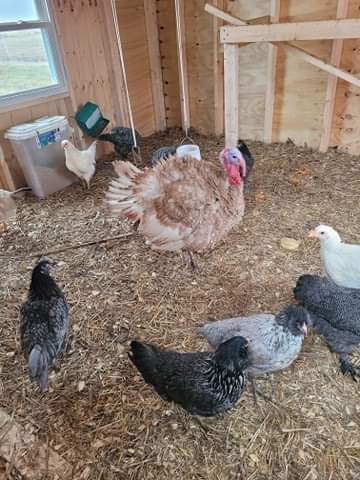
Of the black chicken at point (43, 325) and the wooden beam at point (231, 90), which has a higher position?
the wooden beam at point (231, 90)

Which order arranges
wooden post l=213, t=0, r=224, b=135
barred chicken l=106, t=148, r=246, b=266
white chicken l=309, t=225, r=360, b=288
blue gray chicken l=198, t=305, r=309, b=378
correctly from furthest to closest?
wooden post l=213, t=0, r=224, b=135 < barred chicken l=106, t=148, r=246, b=266 < white chicken l=309, t=225, r=360, b=288 < blue gray chicken l=198, t=305, r=309, b=378

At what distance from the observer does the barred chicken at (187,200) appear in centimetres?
239

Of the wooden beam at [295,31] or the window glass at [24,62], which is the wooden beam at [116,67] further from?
the wooden beam at [295,31]

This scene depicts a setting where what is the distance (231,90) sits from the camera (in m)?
3.44

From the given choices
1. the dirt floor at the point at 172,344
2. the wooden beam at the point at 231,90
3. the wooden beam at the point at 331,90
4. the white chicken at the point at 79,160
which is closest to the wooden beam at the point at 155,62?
the white chicken at the point at 79,160

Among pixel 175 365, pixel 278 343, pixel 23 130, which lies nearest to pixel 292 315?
pixel 278 343

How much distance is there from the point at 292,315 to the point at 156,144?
159 inches

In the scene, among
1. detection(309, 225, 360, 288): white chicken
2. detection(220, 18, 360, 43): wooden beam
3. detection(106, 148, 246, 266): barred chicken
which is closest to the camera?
detection(309, 225, 360, 288): white chicken

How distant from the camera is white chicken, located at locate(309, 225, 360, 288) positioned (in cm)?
202

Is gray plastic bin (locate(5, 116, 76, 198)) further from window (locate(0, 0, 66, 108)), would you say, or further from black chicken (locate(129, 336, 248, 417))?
black chicken (locate(129, 336, 248, 417))

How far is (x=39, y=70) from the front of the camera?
Result: 3975mm

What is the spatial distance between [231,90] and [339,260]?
221cm

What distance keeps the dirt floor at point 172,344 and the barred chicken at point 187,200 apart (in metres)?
0.40

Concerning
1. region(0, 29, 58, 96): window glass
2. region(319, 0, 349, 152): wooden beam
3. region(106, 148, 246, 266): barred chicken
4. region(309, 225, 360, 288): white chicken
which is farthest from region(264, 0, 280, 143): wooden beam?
region(309, 225, 360, 288): white chicken
